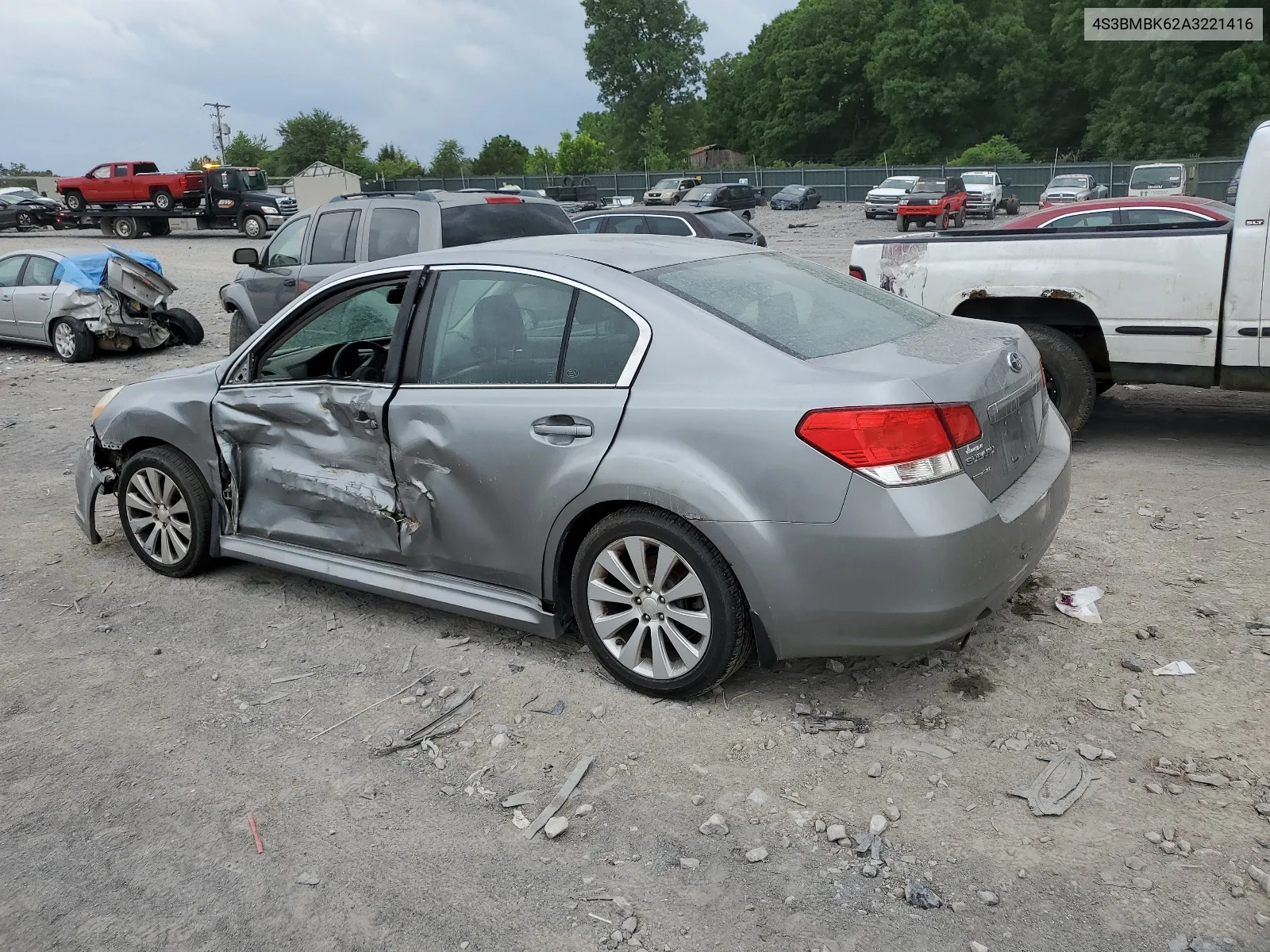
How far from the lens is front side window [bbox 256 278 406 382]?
473 cm

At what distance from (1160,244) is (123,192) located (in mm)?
34779

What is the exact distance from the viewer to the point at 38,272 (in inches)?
546

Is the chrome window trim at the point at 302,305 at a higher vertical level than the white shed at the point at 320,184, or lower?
lower

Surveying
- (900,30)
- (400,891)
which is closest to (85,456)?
(400,891)

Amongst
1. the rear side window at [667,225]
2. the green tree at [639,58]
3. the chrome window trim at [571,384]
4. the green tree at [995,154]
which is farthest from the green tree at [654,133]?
the chrome window trim at [571,384]

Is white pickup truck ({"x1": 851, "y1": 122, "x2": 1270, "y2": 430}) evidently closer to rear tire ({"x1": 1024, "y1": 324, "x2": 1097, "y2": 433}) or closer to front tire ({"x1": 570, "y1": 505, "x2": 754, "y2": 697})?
rear tire ({"x1": 1024, "y1": 324, "x2": 1097, "y2": 433})

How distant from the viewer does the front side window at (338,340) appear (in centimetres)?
473

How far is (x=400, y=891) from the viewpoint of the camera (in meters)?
3.02

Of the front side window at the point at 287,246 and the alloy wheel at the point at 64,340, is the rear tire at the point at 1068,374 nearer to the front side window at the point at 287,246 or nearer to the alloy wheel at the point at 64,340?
the front side window at the point at 287,246

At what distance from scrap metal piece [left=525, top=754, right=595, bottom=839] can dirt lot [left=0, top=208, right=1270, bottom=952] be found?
50 millimetres

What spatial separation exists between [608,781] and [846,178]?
51.8m

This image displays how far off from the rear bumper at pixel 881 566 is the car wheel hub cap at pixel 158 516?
2970 millimetres

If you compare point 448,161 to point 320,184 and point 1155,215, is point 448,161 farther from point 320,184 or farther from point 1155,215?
point 1155,215

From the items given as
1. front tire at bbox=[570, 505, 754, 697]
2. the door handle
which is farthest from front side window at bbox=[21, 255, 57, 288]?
front tire at bbox=[570, 505, 754, 697]
